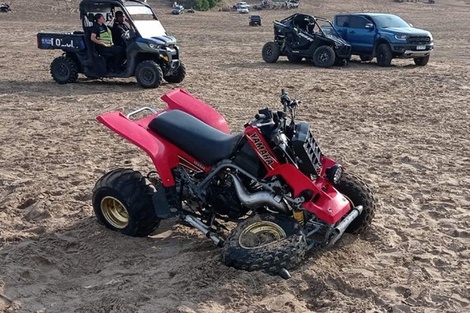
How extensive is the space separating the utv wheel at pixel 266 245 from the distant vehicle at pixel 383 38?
1369 centimetres

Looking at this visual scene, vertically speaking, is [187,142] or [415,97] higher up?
[187,142]

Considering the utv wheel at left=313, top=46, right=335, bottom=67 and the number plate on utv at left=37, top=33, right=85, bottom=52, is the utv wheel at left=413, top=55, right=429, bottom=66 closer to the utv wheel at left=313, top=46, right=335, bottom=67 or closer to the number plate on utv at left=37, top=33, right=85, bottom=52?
the utv wheel at left=313, top=46, right=335, bottom=67

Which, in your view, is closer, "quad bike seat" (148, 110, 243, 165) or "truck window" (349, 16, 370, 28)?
"quad bike seat" (148, 110, 243, 165)

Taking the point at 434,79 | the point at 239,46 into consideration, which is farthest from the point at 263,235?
the point at 239,46

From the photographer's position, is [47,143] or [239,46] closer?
[47,143]

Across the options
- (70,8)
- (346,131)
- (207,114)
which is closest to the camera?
(207,114)

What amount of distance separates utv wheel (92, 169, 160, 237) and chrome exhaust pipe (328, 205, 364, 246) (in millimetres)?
1451

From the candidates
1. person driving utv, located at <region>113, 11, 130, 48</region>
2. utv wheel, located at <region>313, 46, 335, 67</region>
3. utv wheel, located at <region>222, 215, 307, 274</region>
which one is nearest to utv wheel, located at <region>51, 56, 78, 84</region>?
person driving utv, located at <region>113, 11, 130, 48</region>

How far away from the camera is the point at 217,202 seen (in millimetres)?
4914

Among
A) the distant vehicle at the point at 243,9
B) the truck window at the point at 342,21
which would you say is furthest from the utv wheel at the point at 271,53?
the distant vehicle at the point at 243,9

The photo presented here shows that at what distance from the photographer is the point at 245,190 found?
478 cm

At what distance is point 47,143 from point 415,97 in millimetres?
7102

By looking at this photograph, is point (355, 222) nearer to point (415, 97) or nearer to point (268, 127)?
point (268, 127)

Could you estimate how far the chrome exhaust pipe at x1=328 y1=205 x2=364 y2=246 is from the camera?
4.65 metres
